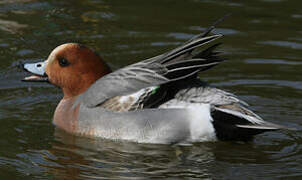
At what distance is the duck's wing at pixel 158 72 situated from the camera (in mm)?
6289

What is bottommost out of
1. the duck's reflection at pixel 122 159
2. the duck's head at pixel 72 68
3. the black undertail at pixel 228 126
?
the duck's reflection at pixel 122 159

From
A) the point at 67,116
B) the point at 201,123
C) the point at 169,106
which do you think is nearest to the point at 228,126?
the point at 201,123

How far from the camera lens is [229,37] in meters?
9.91

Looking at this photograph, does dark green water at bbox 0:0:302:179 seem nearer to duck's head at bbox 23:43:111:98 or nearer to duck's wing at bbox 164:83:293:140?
duck's wing at bbox 164:83:293:140

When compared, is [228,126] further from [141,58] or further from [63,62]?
[141,58]

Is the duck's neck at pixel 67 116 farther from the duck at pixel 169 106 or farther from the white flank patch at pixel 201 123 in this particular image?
the white flank patch at pixel 201 123

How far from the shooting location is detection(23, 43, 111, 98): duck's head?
7.05 m

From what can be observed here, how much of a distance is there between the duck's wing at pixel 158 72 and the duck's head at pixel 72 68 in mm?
349

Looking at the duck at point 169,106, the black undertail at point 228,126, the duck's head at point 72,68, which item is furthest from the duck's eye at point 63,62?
the black undertail at point 228,126

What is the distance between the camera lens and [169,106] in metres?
6.41

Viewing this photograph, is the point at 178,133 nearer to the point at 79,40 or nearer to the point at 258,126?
the point at 258,126

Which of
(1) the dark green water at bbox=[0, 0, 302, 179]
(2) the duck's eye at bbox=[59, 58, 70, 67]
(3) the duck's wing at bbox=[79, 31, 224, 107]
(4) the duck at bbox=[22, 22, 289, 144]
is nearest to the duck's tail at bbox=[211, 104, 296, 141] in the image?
(4) the duck at bbox=[22, 22, 289, 144]

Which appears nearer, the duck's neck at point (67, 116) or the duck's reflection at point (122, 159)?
the duck's reflection at point (122, 159)

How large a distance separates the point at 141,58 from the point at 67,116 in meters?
2.26
